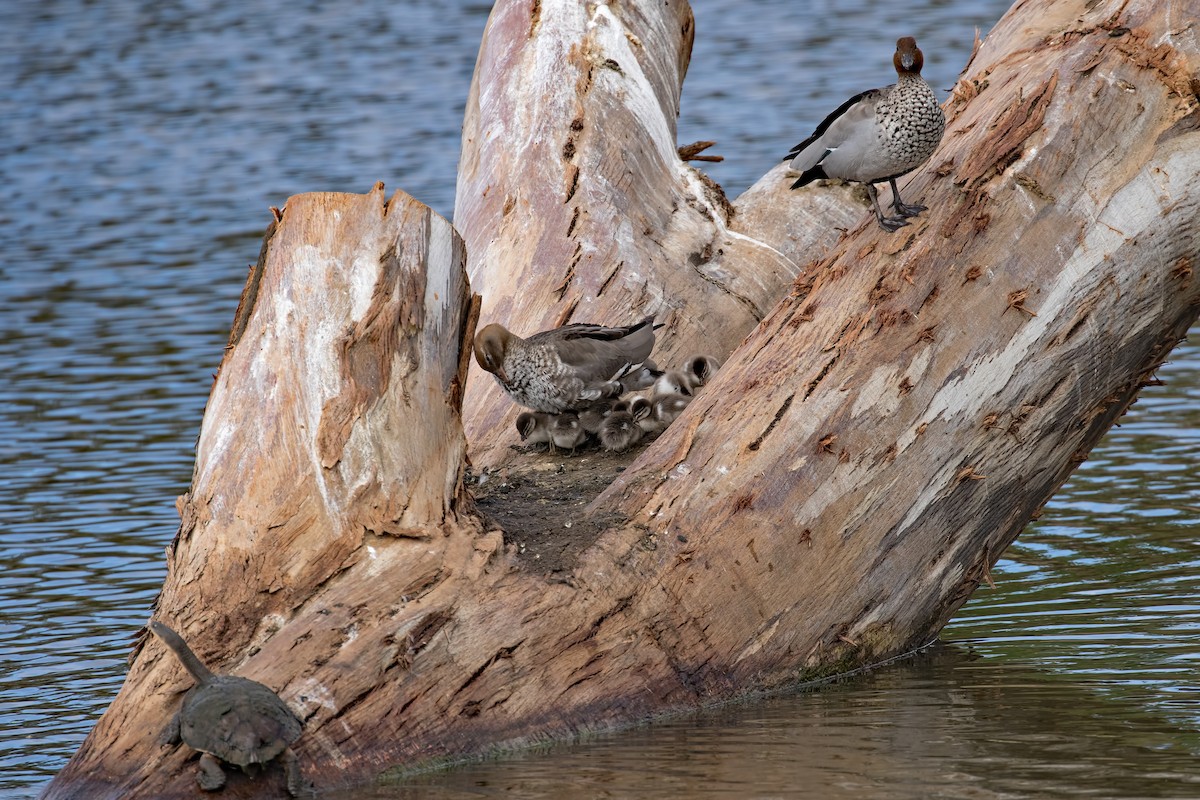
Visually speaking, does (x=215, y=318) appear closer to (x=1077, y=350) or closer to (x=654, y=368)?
(x=654, y=368)

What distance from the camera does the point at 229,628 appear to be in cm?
629

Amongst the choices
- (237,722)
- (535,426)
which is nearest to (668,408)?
(535,426)

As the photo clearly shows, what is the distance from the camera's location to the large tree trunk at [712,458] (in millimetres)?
6242

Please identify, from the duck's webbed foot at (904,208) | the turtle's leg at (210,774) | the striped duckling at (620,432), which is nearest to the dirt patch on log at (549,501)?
the striped duckling at (620,432)

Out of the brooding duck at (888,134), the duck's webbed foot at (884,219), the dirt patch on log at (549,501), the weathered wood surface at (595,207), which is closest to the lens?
the dirt patch on log at (549,501)

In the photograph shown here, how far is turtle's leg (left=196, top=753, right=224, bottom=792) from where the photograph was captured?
5.82 m

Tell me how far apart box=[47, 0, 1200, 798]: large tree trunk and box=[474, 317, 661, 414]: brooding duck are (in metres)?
1.11

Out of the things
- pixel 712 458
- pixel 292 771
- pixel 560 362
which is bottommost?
pixel 292 771

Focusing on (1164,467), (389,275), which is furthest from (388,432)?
(1164,467)

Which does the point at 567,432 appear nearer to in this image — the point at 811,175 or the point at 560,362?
the point at 560,362

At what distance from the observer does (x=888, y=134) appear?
6.83 metres

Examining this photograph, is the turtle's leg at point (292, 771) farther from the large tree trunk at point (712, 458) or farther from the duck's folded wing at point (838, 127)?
the duck's folded wing at point (838, 127)

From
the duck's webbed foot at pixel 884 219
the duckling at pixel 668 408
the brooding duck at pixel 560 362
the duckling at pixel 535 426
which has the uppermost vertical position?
the duck's webbed foot at pixel 884 219

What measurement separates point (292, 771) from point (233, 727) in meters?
0.31
